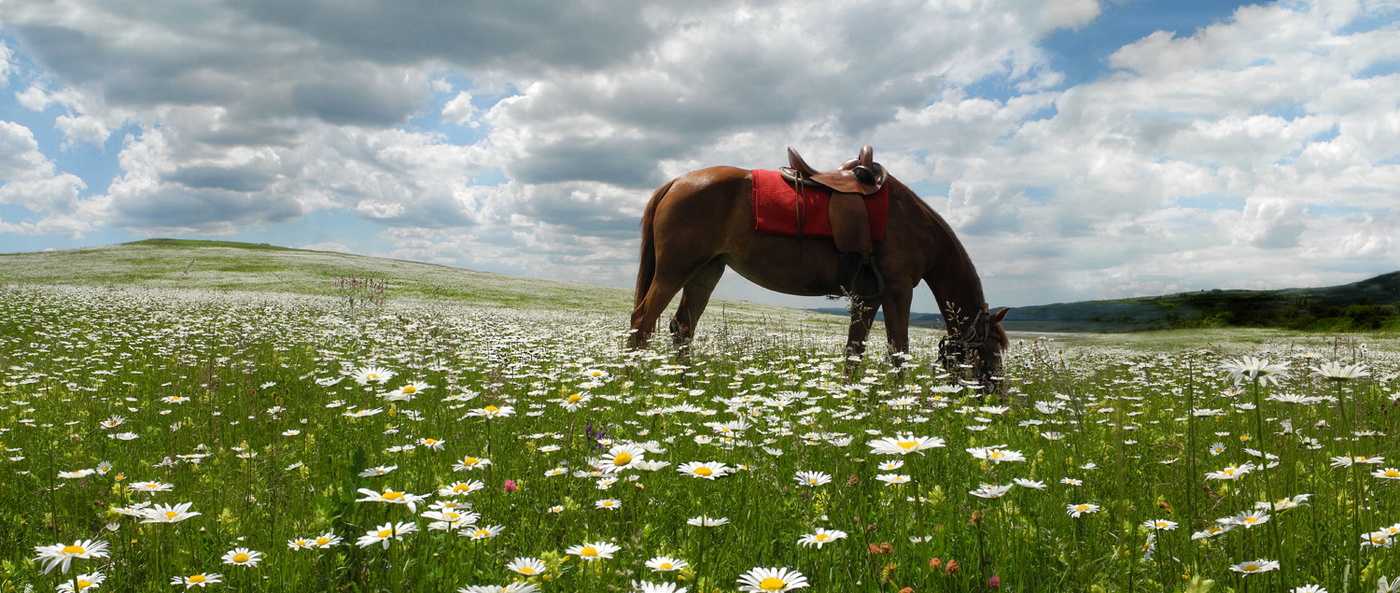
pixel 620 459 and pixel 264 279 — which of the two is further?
pixel 264 279

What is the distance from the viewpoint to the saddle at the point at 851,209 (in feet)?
26.1

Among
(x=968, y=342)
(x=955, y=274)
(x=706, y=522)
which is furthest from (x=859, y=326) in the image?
(x=706, y=522)

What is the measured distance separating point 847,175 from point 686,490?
5.74 metres

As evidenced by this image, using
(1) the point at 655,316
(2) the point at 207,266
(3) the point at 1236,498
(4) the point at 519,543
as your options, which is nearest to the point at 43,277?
(2) the point at 207,266

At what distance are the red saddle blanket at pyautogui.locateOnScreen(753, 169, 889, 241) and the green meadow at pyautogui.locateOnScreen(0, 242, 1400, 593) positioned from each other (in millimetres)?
1674

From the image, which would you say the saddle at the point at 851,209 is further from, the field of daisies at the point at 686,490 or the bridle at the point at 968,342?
the field of daisies at the point at 686,490

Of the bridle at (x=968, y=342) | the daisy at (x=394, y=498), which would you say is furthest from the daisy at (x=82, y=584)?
the bridle at (x=968, y=342)

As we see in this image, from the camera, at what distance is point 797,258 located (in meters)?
8.11

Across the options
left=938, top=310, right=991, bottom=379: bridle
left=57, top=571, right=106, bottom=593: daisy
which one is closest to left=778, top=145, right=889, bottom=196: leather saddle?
left=938, top=310, right=991, bottom=379: bridle

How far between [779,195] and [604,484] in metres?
5.95

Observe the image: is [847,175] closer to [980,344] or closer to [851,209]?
[851,209]

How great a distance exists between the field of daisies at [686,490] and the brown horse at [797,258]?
2.68 ft

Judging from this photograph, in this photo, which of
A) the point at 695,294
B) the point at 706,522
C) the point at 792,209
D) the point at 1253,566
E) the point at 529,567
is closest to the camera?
the point at 529,567

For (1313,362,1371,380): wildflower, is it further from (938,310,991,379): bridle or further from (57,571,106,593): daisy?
(938,310,991,379): bridle
